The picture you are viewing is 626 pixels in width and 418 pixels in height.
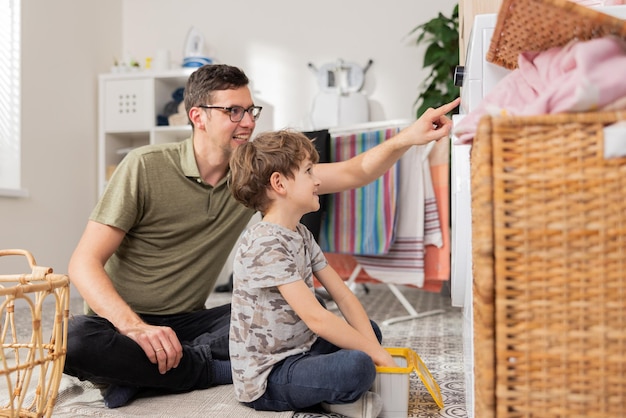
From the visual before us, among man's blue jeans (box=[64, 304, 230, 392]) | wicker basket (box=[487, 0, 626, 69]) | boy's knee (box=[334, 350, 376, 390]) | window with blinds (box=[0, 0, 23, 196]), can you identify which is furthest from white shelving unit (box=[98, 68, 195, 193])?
wicker basket (box=[487, 0, 626, 69])

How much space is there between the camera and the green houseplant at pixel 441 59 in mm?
3980

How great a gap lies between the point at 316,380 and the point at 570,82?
0.77 metres

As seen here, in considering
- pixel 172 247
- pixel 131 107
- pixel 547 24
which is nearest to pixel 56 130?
pixel 131 107

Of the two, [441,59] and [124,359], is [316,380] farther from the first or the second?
[441,59]

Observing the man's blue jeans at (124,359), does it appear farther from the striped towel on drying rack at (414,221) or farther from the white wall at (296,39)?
the white wall at (296,39)

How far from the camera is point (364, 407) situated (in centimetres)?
134

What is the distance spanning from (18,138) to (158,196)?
204 centimetres

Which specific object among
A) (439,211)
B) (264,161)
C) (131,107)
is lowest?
(439,211)

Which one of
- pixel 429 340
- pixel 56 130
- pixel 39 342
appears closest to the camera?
pixel 39 342

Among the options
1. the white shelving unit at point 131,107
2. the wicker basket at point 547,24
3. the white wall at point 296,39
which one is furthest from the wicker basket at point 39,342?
the white wall at point 296,39

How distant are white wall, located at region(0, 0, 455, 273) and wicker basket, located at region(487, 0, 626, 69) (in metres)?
3.01

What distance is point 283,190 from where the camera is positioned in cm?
143

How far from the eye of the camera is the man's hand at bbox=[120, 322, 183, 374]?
4.81ft

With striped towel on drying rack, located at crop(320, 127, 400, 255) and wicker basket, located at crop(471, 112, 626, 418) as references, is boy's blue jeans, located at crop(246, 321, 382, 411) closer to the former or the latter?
wicker basket, located at crop(471, 112, 626, 418)
